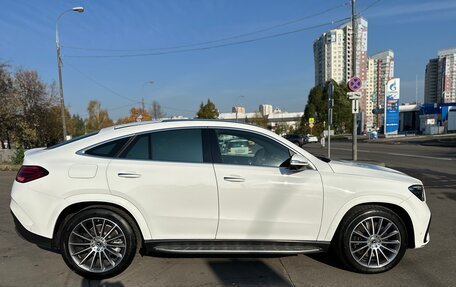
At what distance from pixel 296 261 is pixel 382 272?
0.95 metres

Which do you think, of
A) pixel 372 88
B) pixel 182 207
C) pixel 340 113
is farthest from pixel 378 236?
pixel 372 88

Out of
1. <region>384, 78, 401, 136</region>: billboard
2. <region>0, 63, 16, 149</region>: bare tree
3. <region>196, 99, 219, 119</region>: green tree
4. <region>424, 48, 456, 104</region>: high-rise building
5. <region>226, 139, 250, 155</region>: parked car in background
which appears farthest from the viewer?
<region>424, 48, 456, 104</region>: high-rise building

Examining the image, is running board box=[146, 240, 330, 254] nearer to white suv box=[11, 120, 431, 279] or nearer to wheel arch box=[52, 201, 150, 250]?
white suv box=[11, 120, 431, 279]

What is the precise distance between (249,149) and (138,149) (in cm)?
124

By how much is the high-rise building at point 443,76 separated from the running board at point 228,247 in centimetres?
9166

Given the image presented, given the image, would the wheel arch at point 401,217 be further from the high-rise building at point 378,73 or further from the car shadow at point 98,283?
the high-rise building at point 378,73

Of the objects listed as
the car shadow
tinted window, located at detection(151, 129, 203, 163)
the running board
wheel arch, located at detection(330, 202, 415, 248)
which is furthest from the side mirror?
the car shadow

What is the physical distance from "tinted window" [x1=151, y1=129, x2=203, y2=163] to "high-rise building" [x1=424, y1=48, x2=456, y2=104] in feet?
302

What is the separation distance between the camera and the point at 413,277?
352cm

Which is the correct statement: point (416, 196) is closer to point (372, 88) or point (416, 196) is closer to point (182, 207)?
point (182, 207)

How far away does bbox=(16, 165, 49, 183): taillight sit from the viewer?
11.4 feet

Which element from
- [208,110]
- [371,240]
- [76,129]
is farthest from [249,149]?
[76,129]

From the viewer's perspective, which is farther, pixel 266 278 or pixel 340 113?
pixel 340 113

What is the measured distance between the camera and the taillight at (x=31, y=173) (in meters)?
3.49
